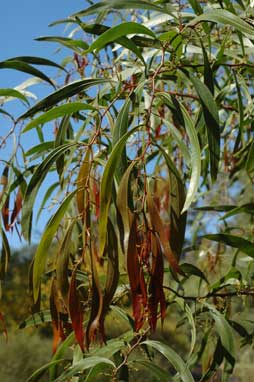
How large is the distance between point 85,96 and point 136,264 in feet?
2.11

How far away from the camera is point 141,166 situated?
708mm

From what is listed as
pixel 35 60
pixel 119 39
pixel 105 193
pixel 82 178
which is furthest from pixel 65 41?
pixel 105 193

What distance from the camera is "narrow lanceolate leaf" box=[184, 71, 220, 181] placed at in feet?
2.39

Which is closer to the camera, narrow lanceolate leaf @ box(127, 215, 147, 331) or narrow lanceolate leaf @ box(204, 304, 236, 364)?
narrow lanceolate leaf @ box(127, 215, 147, 331)

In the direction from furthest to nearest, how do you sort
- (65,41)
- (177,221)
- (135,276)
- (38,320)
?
(38,320) → (65,41) → (177,221) → (135,276)

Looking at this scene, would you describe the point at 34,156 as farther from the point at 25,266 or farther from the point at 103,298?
the point at 25,266

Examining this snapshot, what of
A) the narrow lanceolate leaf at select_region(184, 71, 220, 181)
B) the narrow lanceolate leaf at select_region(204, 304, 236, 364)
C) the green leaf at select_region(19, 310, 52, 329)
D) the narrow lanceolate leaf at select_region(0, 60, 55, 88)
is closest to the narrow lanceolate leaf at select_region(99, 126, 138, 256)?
the narrow lanceolate leaf at select_region(184, 71, 220, 181)

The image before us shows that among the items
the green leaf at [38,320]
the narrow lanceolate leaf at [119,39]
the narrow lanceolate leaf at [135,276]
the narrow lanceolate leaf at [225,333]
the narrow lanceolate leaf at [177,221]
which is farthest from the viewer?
the green leaf at [38,320]

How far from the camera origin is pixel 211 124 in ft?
2.47

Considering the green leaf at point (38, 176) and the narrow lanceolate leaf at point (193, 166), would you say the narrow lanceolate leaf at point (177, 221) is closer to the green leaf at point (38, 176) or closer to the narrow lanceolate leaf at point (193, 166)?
the narrow lanceolate leaf at point (193, 166)

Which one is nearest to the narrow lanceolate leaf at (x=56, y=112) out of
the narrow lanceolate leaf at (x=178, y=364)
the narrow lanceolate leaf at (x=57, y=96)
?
the narrow lanceolate leaf at (x=57, y=96)

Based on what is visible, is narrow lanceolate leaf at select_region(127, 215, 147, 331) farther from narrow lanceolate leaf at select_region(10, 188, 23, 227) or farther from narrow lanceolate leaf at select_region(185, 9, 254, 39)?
narrow lanceolate leaf at select_region(10, 188, 23, 227)

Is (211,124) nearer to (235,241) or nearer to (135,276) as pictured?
(135,276)

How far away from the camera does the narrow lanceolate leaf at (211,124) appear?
28.7 inches
